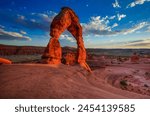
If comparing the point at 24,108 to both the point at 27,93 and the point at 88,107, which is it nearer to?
the point at 27,93

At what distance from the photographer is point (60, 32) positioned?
18328 millimetres

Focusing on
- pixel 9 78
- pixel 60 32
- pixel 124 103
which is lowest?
pixel 124 103

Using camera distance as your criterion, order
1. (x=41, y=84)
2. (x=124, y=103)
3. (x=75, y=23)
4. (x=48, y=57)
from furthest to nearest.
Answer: (x=75, y=23), (x=48, y=57), (x=41, y=84), (x=124, y=103)

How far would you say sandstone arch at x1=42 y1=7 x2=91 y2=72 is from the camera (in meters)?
17.5

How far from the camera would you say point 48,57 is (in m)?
17.5

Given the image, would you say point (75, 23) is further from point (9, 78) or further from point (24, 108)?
point (24, 108)

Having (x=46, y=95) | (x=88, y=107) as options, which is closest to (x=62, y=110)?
(x=88, y=107)

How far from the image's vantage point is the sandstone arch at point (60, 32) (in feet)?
57.5

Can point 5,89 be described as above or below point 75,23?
below

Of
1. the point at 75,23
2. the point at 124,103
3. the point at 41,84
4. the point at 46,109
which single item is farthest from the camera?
the point at 75,23

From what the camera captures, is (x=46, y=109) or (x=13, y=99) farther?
(x=13, y=99)

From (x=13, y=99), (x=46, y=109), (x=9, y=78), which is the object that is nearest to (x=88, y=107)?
(x=46, y=109)

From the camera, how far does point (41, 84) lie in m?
7.20

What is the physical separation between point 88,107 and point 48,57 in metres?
12.6
